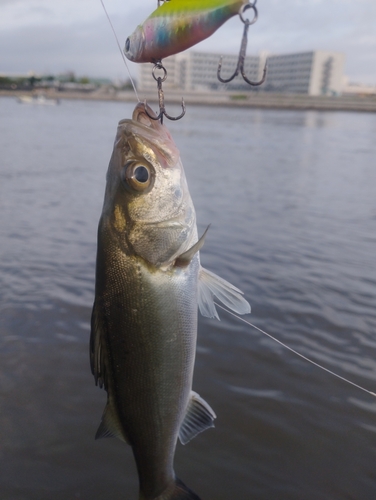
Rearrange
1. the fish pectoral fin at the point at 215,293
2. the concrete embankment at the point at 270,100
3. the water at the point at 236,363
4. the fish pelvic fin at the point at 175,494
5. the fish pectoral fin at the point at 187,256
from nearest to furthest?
1. the fish pectoral fin at the point at 187,256
2. the fish pelvic fin at the point at 175,494
3. the fish pectoral fin at the point at 215,293
4. the water at the point at 236,363
5. the concrete embankment at the point at 270,100

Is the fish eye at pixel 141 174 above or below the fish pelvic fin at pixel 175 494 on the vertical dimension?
above

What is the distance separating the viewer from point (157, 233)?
7.54 ft

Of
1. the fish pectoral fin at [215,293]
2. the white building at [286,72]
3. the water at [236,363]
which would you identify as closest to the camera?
the fish pectoral fin at [215,293]

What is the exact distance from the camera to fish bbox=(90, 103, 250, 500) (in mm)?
2266

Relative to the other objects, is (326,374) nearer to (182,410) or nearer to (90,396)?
(90,396)

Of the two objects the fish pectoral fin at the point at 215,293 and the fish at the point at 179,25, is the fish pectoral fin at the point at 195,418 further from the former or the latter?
the fish at the point at 179,25

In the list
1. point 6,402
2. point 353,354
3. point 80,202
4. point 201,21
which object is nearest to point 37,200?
point 80,202

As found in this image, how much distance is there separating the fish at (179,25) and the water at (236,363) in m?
3.25

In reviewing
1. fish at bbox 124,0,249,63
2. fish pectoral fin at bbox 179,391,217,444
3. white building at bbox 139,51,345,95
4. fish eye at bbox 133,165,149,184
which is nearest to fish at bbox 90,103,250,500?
fish eye at bbox 133,165,149,184

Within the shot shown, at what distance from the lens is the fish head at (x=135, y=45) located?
2595mm

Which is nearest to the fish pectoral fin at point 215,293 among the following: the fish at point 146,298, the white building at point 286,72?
the fish at point 146,298

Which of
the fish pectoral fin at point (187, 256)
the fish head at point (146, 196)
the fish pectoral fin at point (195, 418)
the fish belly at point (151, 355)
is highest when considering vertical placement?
the fish head at point (146, 196)

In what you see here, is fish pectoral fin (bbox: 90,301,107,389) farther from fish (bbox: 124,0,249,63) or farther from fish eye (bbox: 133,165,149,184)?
fish (bbox: 124,0,249,63)

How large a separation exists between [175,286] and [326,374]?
3.38 m
